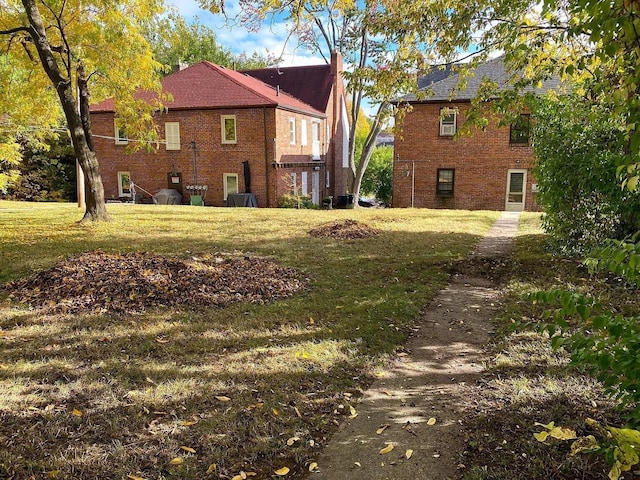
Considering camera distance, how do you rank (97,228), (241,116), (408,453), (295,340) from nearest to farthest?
(408,453)
(295,340)
(97,228)
(241,116)

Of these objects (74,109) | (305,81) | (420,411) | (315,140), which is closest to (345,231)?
(74,109)

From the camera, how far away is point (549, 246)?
10.4 meters

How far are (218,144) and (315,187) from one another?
22.8ft

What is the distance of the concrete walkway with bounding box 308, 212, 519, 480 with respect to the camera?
3.08 meters

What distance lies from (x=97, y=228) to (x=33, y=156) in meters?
17.6

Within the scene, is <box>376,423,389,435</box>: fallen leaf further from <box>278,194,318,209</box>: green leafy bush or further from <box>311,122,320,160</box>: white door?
<box>311,122,320,160</box>: white door

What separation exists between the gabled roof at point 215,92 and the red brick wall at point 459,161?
648 centimetres

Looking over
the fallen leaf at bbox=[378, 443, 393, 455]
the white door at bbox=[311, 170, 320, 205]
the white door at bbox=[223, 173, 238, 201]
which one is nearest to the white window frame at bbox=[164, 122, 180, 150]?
the white door at bbox=[223, 173, 238, 201]

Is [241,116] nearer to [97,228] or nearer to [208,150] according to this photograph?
[208,150]

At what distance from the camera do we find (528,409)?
370cm

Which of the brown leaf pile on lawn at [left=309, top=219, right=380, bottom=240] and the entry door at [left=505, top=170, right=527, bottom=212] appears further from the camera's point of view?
the entry door at [left=505, top=170, right=527, bottom=212]

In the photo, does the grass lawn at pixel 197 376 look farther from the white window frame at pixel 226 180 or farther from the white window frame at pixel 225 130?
the white window frame at pixel 225 130

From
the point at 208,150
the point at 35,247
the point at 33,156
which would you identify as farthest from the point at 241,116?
the point at 35,247

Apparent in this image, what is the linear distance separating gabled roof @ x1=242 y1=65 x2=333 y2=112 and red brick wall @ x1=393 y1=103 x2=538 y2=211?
722cm
